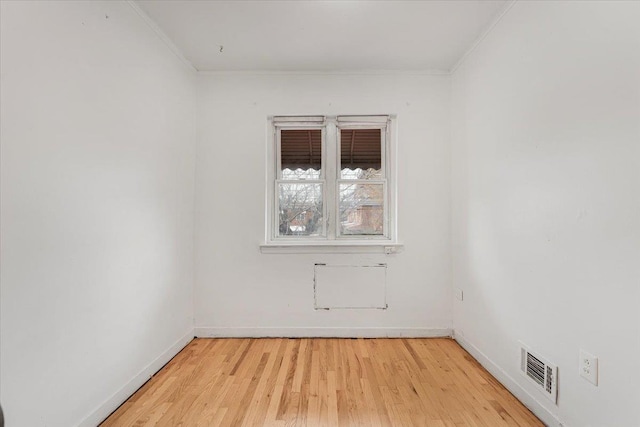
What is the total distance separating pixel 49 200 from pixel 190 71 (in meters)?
1.94

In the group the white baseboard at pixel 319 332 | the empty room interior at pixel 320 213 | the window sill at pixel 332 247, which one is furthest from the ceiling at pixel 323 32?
the white baseboard at pixel 319 332

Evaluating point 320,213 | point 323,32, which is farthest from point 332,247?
point 323,32

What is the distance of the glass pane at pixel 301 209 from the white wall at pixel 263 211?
0.24 metres

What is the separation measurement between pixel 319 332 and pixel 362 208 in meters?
1.28

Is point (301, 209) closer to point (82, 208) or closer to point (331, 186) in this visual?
point (331, 186)

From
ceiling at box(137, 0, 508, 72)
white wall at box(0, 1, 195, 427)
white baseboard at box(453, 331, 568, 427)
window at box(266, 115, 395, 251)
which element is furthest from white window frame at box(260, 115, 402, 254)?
white baseboard at box(453, 331, 568, 427)

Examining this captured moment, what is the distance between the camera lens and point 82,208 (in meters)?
1.68

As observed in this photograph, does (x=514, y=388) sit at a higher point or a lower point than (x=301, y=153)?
lower

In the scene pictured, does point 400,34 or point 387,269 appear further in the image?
point 387,269

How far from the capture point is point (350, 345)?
2.84 meters

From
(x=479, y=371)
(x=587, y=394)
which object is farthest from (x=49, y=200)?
(x=479, y=371)

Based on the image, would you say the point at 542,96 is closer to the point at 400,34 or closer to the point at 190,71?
the point at 400,34

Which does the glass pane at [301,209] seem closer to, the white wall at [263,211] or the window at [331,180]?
the window at [331,180]

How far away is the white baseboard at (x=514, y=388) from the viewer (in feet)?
5.72
